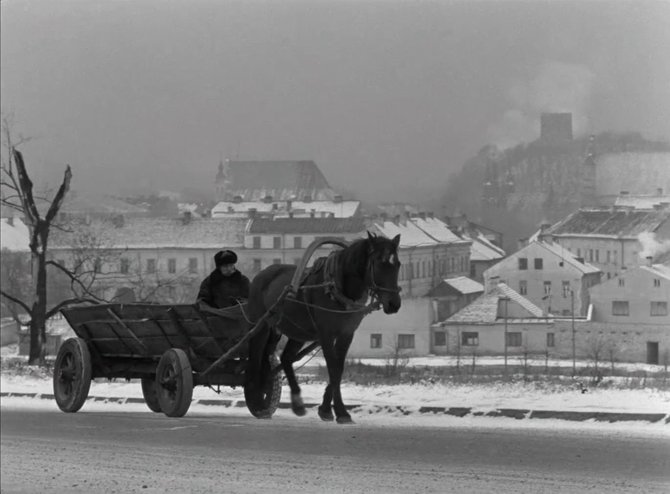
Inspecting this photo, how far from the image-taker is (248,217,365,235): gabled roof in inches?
120

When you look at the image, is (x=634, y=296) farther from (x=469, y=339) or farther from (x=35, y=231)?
(x=35, y=231)

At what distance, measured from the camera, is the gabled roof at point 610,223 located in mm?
3299

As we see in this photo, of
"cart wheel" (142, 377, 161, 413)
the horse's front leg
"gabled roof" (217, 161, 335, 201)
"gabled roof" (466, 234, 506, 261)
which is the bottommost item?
"cart wheel" (142, 377, 161, 413)

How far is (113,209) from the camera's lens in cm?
390

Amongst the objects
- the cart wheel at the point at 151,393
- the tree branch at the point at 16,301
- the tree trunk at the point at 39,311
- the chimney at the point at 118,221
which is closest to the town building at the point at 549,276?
the cart wheel at the point at 151,393

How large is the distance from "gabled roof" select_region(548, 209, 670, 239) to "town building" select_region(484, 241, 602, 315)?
111 mm

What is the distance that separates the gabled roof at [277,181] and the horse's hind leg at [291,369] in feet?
1.74

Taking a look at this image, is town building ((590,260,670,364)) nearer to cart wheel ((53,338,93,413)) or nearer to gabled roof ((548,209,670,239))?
gabled roof ((548,209,670,239))

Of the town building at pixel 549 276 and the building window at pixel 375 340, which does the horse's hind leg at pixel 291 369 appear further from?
the town building at pixel 549 276

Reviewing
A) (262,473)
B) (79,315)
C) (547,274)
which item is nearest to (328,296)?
(547,274)

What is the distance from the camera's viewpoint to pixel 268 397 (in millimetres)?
3150

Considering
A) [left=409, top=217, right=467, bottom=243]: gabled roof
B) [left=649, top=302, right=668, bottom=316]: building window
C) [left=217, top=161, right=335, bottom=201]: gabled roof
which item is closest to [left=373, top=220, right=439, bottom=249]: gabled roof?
[left=409, top=217, right=467, bottom=243]: gabled roof

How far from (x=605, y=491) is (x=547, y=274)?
0.95 m

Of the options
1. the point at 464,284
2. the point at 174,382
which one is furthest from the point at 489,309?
the point at 174,382
